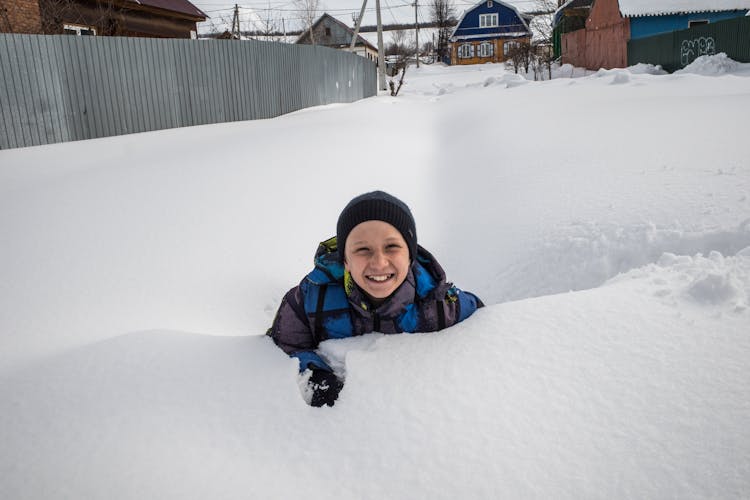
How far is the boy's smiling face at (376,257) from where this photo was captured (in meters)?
1.57

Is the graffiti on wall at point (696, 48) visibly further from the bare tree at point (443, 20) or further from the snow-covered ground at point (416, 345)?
the bare tree at point (443, 20)

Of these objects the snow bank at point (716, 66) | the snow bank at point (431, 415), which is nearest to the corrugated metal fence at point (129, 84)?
the snow bank at point (431, 415)

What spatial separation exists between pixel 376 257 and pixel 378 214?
0.15 metres

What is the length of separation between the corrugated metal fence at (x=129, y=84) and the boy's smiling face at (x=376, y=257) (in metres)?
6.63

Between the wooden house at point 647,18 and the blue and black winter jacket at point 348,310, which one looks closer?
the blue and black winter jacket at point 348,310

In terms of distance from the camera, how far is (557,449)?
3.56ft

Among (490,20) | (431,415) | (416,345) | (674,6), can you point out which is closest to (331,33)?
(490,20)

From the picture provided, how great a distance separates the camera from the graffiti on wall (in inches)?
473

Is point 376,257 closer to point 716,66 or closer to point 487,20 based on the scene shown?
point 716,66

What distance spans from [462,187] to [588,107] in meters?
2.81

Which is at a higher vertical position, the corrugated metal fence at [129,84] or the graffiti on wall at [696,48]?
the graffiti on wall at [696,48]

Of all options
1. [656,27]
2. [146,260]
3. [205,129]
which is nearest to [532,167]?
[146,260]

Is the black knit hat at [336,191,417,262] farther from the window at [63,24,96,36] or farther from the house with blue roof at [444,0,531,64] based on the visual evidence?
the house with blue roof at [444,0,531,64]

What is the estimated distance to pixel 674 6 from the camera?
688 inches
